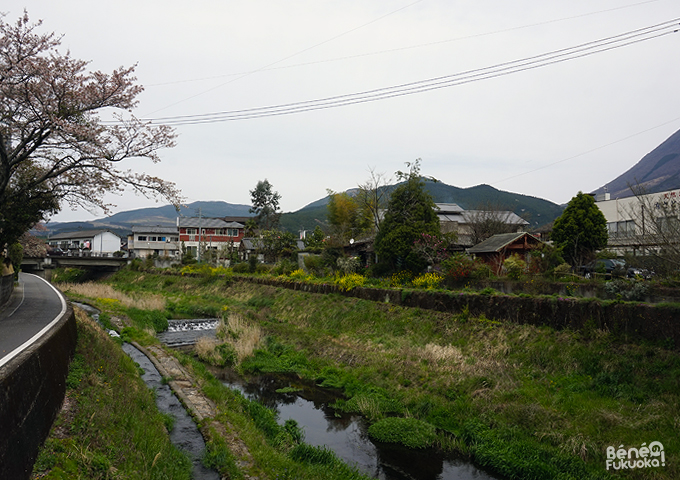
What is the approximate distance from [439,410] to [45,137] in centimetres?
1542

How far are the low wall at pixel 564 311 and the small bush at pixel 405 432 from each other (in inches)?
224

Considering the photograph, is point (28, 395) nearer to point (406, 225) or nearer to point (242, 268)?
point (406, 225)

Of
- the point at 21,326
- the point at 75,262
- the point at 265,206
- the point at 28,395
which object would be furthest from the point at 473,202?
the point at 28,395

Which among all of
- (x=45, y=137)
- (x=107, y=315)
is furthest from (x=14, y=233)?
(x=107, y=315)

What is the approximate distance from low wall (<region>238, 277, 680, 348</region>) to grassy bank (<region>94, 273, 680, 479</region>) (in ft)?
1.09

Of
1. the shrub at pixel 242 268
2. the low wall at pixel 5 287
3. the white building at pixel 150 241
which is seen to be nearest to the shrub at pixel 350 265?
the shrub at pixel 242 268

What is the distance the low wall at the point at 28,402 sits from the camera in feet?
16.5

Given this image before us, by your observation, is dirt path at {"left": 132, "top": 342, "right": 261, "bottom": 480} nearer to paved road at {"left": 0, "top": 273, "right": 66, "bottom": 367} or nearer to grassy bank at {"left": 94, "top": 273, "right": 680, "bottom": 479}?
grassy bank at {"left": 94, "top": 273, "right": 680, "bottom": 479}

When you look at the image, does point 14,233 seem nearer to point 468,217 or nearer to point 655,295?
point 655,295

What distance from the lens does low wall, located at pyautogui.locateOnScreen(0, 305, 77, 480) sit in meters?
5.02

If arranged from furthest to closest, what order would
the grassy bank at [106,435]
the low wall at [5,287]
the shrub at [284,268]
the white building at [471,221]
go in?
the white building at [471,221], the shrub at [284,268], the low wall at [5,287], the grassy bank at [106,435]

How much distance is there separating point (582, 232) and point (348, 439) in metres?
22.2

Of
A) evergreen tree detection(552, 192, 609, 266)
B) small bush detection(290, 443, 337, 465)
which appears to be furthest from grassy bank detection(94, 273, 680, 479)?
evergreen tree detection(552, 192, 609, 266)

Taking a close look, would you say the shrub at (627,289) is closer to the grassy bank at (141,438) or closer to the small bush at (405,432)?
the small bush at (405,432)
